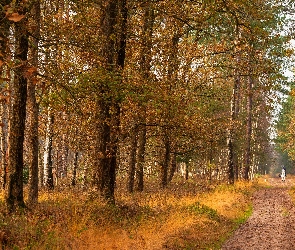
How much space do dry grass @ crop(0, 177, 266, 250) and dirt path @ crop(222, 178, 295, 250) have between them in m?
0.44

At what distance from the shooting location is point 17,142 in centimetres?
962

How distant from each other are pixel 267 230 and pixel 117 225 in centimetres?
553

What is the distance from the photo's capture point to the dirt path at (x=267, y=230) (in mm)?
10438

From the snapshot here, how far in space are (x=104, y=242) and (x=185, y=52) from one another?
38.9 feet

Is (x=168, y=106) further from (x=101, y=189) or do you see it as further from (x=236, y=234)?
(x=236, y=234)

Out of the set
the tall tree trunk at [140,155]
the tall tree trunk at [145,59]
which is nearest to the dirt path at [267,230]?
the tall tree trunk at [145,59]

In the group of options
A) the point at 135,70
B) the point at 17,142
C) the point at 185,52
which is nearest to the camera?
the point at 17,142

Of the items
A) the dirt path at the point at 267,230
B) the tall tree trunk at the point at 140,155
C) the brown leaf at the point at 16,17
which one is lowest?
the dirt path at the point at 267,230

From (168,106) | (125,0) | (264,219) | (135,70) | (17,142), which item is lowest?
(264,219)

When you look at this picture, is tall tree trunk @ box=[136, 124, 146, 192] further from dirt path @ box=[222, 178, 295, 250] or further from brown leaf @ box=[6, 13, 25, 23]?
brown leaf @ box=[6, 13, 25, 23]

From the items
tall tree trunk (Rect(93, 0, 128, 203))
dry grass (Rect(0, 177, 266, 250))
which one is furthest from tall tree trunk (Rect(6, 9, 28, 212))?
tall tree trunk (Rect(93, 0, 128, 203))

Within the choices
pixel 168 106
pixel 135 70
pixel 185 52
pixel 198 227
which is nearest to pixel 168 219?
pixel 198 227

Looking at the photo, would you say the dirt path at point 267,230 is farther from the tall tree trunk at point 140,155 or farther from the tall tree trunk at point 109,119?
the tall tree trunk at point 140,155

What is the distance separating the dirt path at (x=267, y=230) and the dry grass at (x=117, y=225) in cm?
44
